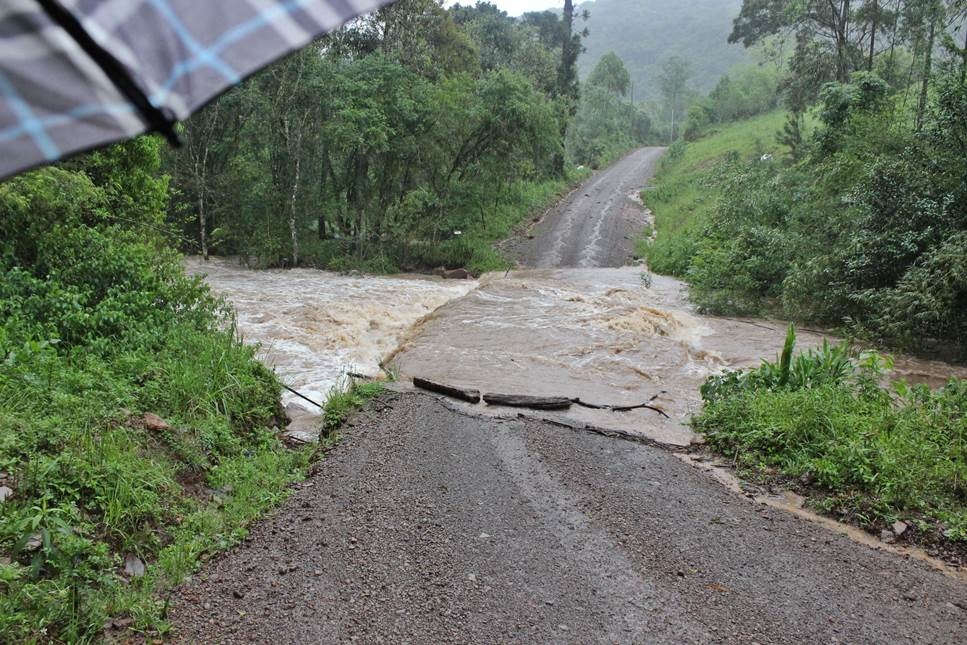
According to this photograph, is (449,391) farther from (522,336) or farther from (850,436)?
(850,436)

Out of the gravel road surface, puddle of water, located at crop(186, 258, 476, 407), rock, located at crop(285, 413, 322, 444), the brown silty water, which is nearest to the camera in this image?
the gravel road surface

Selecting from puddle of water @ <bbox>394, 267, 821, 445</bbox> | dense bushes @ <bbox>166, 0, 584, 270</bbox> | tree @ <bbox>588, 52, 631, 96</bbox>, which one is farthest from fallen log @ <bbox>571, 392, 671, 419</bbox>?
tree @ <bbox>588, 52, 631, 96</bbox>

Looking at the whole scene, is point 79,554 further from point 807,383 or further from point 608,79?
point 608,79

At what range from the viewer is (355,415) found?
6715 mm

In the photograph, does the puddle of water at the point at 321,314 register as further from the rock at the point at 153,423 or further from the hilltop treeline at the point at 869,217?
the hilltop treeline at the point at 869,217

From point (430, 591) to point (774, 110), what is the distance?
52088mm

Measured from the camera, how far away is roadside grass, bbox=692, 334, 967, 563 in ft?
16.0

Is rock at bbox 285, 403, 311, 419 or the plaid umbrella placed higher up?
the plaid umbrella

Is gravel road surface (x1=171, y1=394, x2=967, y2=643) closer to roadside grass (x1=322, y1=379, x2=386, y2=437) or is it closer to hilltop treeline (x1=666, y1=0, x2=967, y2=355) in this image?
roadside grass (x1=322, y1=379, x2=386, y2=437)

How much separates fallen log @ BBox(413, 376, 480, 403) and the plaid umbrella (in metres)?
6.72

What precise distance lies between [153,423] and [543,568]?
322 centimetres

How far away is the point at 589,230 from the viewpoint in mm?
24062

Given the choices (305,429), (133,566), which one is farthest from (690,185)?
(133,566)

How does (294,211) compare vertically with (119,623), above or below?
above
